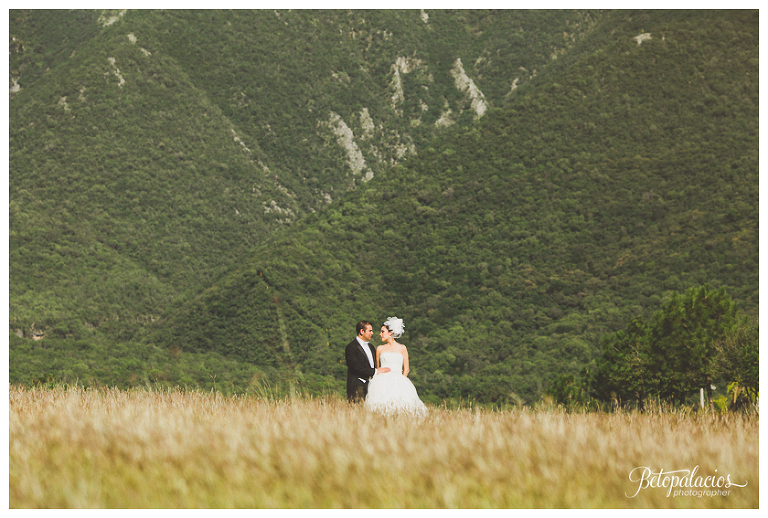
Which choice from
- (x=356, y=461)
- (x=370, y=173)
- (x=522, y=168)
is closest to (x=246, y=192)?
(x=370, y=173)

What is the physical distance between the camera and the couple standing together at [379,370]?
8.66 m

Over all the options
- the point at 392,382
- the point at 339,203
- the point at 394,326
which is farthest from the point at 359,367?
the point at 339,203

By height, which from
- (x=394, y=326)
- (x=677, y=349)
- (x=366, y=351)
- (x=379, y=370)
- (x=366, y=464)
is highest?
(x=394, y=326)

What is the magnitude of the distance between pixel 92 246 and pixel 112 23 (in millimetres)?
60327

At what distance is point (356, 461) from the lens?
5484 mm

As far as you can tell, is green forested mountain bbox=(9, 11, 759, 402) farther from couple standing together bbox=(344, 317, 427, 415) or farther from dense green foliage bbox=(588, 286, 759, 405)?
couple standing together bbox=(344, 317, 427, 415)

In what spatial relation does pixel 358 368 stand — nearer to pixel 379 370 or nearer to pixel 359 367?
pixel 359 367

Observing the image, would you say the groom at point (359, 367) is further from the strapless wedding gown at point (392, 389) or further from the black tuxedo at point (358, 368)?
the strapless wedding gown at point (392, 389)

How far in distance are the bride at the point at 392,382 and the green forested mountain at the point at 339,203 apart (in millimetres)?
25344

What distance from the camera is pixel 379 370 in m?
8.91

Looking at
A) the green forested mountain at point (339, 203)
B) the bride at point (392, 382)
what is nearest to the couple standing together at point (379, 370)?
the bride at point (392, 382)

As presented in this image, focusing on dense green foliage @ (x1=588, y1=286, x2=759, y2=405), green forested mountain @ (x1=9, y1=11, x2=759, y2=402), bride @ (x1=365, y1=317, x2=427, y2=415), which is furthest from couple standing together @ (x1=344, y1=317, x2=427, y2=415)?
green forested mountain @ (x1=9, y1=11, x2=759, y2=402)

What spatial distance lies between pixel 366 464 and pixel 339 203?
69.7 m
